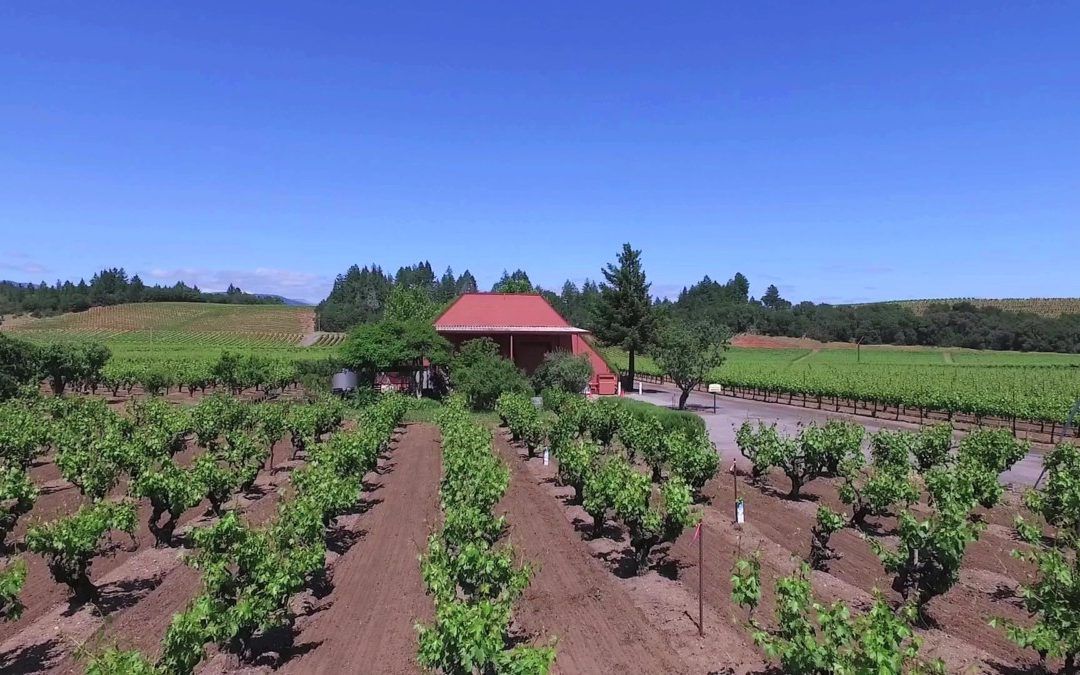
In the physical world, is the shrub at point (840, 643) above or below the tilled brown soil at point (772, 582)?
above

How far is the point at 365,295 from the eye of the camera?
626 feet

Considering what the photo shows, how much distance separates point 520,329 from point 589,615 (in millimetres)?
37293

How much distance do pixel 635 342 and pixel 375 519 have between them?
1396 inches

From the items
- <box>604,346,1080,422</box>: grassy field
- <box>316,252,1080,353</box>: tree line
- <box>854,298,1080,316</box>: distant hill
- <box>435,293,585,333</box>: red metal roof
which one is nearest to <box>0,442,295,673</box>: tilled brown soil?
<box>435,293,585,333</box>: red metal roof

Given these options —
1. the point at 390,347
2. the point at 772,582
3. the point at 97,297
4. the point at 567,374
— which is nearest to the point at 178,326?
the point at 97,297

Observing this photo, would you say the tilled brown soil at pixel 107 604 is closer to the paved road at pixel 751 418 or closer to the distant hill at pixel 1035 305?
the paved road at pixel 751 418

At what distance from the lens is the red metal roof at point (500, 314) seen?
167 ft

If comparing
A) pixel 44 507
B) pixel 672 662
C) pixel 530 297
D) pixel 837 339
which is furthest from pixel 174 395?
pixel 837 339

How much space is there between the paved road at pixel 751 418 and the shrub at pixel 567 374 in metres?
6.81

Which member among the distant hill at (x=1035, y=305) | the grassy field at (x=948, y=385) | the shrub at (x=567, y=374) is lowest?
the grassy field at (x=948, y=385)

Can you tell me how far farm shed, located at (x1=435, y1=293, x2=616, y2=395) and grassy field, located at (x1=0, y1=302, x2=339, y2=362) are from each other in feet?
181

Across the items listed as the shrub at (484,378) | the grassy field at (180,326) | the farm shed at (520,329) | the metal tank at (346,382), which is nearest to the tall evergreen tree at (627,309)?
the farm shed at (520,329)

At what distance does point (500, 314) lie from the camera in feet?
171

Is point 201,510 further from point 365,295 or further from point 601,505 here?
point 365,295
